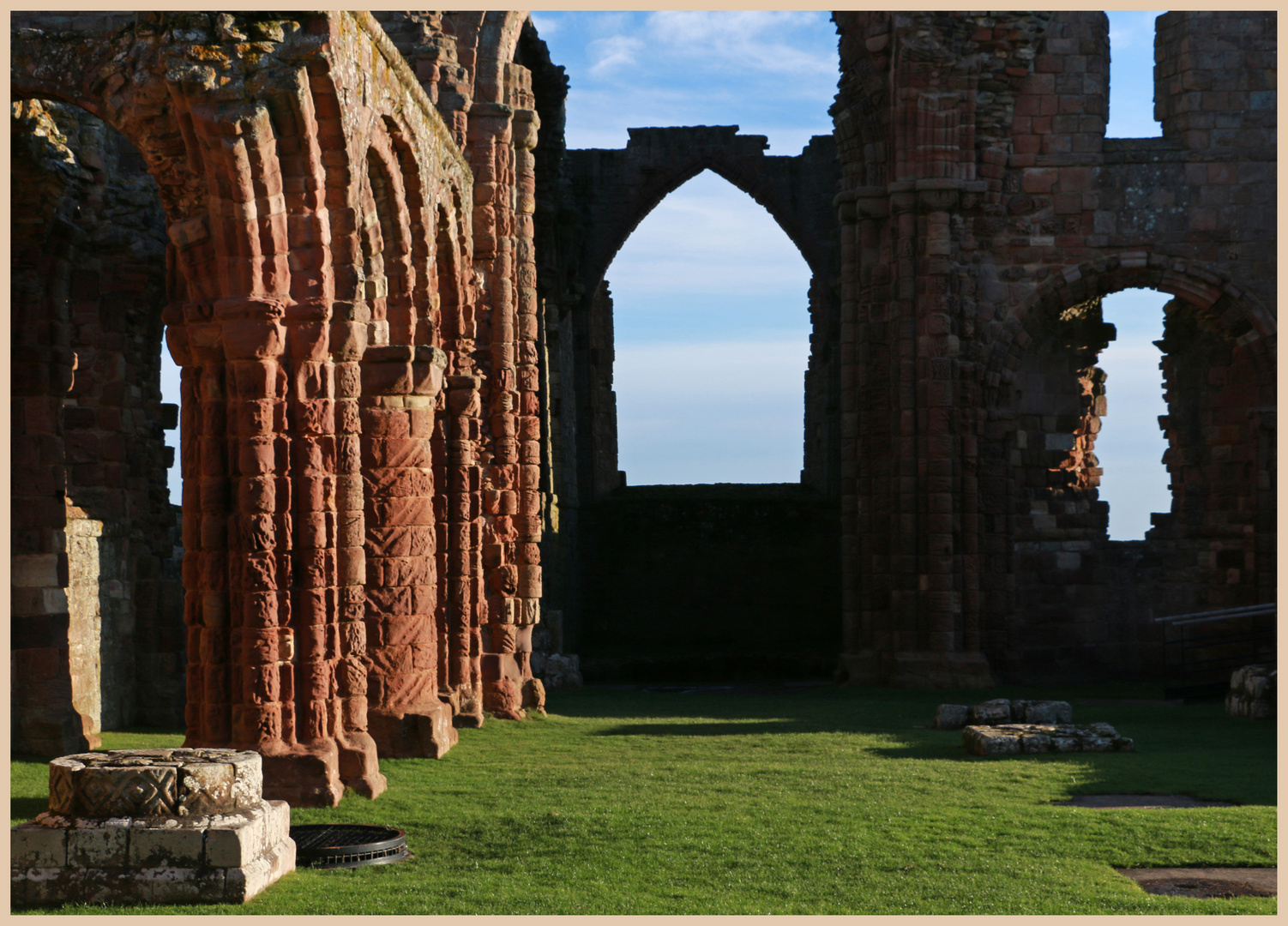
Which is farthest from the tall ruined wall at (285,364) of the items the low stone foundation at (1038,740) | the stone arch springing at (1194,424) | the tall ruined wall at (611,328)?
the tall ruined wall at (611,328)

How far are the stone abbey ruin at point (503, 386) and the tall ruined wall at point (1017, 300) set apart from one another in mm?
45

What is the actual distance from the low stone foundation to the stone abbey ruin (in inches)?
156

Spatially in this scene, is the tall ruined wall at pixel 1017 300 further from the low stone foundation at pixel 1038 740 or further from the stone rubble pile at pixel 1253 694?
the low stone foundation at pixel 1038 740

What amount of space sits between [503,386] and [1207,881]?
8.61m

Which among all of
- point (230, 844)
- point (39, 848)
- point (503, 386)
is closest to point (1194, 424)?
point (503, 386)

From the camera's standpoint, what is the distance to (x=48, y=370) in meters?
11.2

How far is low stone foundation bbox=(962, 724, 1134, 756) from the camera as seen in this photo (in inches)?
428

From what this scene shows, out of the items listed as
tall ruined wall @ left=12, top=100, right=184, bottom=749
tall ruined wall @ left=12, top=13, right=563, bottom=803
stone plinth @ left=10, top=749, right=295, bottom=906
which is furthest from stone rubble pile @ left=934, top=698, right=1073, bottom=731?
stone plinth @ left=10, top=749, right=295, bottom=906

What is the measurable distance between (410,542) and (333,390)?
2152mm

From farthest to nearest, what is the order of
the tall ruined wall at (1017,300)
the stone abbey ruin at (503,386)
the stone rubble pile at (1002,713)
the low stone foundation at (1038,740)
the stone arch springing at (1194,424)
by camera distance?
the stone arch springing at (1194,424), the tall ruined wall at (1017,300), the stone rubble pile at (1002,713), the low stone foundation at (1038,740), the stone abbey ruin at (503,386)

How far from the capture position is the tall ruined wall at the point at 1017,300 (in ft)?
58.0

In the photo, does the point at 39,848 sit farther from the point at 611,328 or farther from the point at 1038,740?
the point at 611,328

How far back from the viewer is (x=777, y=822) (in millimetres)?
8047

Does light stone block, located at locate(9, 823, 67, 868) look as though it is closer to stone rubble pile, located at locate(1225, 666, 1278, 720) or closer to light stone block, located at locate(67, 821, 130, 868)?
light stone block, located at locate(67, 821, 130, 868)
